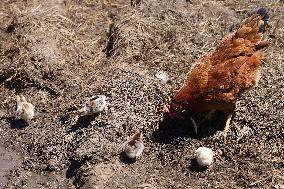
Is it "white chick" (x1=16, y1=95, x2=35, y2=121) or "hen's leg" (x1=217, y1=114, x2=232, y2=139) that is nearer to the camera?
"hen's leg" (x1=217, y1=114, x2=232, y2=139)

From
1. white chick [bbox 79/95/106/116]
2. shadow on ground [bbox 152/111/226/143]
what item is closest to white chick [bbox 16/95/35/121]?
white chick [bbox 79/95/106/116]

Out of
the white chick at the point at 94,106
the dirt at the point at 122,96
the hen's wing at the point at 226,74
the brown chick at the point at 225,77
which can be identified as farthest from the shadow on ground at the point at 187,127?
the white chick at the point at 94,106

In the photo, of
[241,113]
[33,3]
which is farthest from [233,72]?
[33,3]

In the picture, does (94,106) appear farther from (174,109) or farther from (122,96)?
(174,109)

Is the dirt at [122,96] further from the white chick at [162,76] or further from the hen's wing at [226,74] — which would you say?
the hen's wing at [226,74]

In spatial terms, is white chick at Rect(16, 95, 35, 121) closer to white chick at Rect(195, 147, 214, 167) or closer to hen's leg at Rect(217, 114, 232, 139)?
white chick at Rect(195, 147, 214, 167)

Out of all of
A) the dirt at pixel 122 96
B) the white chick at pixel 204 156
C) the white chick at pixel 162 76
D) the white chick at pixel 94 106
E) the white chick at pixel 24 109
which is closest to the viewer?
the white chick at pixel 204 156

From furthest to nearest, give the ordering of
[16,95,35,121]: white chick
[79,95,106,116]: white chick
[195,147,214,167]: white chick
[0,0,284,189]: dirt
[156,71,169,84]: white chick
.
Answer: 1. [156,71,169,84]: white chick
2. [16,95,35,121]: white chick
3. [79,95,106,116]: white chick
4. [0,0,284,189]: dirt
5. [195,147,214,167]: white chick

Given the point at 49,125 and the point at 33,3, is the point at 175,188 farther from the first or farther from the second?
the point at 33,3
